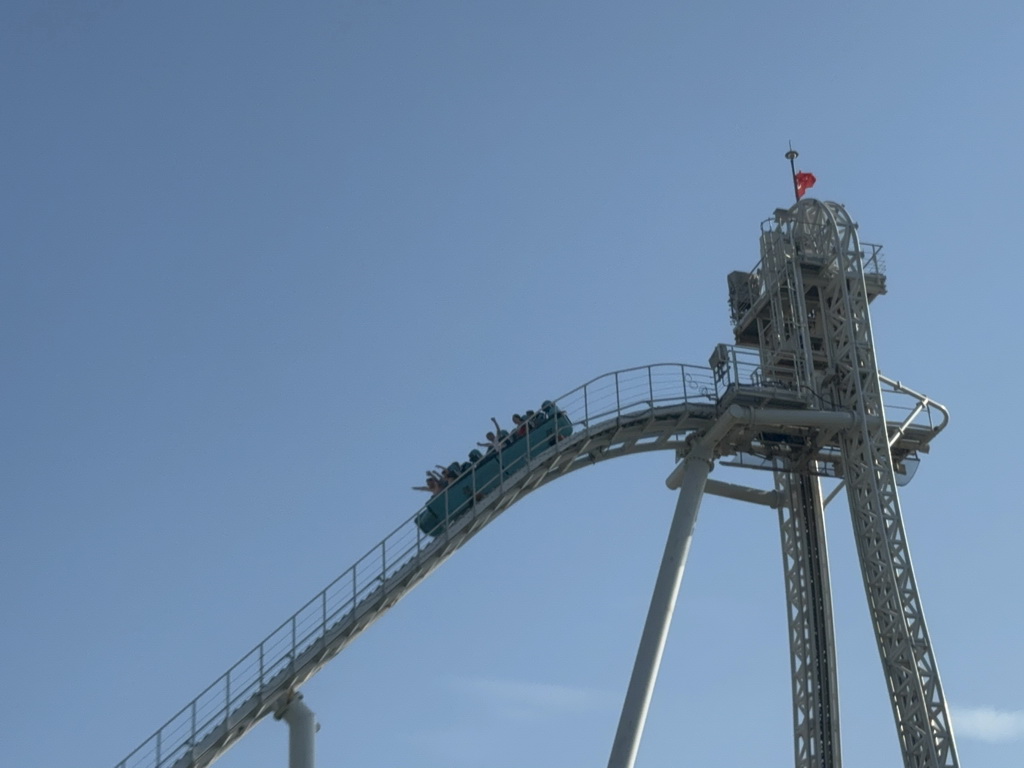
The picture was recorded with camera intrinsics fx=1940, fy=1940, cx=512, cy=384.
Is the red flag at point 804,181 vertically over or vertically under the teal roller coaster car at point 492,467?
over

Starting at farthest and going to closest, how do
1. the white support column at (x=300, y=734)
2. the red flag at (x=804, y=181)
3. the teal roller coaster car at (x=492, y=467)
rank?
the red flag at (x=804, y=181) < the teal roller coaster car at (x=492, y=467) < the white support column at (x=300, y=734)

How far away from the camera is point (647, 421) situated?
38656 millimetres

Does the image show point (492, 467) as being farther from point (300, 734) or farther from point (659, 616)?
point (300, 734)

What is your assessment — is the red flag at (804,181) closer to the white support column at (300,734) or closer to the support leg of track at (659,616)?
the support leg of track at (659,616)

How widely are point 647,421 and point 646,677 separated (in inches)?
213

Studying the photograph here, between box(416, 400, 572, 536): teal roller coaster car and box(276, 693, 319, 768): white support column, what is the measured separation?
171 inches

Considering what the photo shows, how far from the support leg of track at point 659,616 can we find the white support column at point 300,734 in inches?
213

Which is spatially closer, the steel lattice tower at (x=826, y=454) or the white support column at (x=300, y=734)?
the white support column at (x=300, y=734)

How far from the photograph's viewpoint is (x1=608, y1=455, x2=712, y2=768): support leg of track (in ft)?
116

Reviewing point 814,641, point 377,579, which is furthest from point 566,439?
point 814,641

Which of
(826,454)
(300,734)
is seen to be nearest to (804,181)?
(826,454)

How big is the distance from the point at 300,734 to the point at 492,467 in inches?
259

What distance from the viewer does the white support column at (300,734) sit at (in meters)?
33.9

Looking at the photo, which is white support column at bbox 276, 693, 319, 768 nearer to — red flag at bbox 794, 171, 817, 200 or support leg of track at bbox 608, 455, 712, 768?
support leg of track at bbox 608, 455, 712, 768
